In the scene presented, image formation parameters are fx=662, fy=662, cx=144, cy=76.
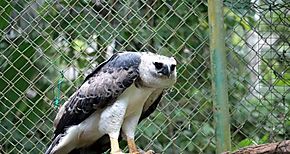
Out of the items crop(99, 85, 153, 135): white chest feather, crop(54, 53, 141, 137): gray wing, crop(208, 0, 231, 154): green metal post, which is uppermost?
crop(54, 53, 141, 137): gray wing

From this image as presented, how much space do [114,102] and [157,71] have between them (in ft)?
0.67

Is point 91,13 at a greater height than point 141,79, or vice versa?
point 91,13

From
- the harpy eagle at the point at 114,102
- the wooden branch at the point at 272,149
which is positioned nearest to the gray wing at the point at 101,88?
the harpy eagle at the point at 114,102

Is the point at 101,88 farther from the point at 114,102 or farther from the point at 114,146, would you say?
the point at 114,146

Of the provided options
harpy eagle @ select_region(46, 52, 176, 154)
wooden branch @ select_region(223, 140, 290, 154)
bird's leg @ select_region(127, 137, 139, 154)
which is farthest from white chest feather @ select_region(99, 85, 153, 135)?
wooden branch @ select_region(223, 140, 290, 154)

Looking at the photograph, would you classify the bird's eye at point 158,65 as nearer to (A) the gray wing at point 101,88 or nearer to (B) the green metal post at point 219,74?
(A) the gray wing at point 101,88

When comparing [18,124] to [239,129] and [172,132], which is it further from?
[239,129]

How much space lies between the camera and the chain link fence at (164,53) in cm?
290

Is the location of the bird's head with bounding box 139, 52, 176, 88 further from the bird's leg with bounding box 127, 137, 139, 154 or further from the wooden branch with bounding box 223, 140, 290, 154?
the wooden branch with bounding box 223, 140, 290, 154

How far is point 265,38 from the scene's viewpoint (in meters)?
3.00

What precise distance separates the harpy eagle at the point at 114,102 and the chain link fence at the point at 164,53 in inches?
12.8

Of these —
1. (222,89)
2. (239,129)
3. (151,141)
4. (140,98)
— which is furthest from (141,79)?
(239,129)

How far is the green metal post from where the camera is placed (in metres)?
2.45

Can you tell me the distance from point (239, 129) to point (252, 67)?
0.29 metres
